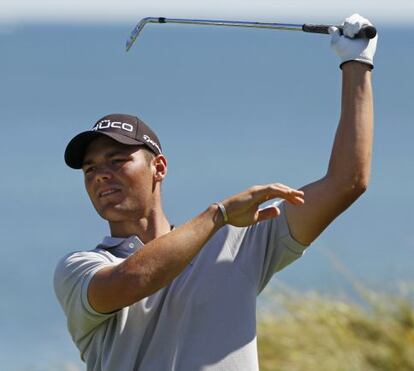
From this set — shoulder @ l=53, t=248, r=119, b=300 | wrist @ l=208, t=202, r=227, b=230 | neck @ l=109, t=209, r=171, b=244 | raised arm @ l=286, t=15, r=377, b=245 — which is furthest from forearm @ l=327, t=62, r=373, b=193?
shoulder @ l=53, t=248, r=119, b=300

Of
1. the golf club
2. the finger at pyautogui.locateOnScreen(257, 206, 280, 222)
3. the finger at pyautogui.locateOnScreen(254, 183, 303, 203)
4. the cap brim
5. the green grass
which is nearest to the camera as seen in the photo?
the finger at pyautogui.locateOnScreen(254, 183, 303, 203)

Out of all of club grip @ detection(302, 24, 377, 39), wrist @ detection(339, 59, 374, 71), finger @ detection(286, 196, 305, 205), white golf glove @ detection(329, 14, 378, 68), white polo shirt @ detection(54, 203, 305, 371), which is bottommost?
white polo shirt @ detection(54, 203, 305, 371)

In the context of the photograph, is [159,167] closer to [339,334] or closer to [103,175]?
[103,175]

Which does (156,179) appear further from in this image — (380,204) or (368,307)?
(380,204)

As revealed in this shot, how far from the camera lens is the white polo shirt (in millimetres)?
5336

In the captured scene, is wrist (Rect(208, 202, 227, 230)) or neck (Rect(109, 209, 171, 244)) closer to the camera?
wrist (Rect(208, 202, 227, 230))

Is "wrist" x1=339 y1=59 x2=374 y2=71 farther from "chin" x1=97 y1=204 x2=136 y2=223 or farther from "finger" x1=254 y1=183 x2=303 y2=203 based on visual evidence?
"chin" x1=97 y1=204 x2=136 y2=223

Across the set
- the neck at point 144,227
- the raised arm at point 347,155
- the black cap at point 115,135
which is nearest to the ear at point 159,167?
the black cap at point 115,135

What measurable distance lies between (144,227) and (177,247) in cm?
53

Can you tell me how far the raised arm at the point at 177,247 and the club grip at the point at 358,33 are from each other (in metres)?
0.58

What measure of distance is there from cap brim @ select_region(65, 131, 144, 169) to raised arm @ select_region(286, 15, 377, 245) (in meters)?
0.58

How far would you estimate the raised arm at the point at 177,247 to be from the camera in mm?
5148

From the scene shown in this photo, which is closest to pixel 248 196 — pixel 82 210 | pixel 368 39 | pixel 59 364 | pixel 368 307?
pixel 368 39

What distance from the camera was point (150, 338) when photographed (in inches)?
212
